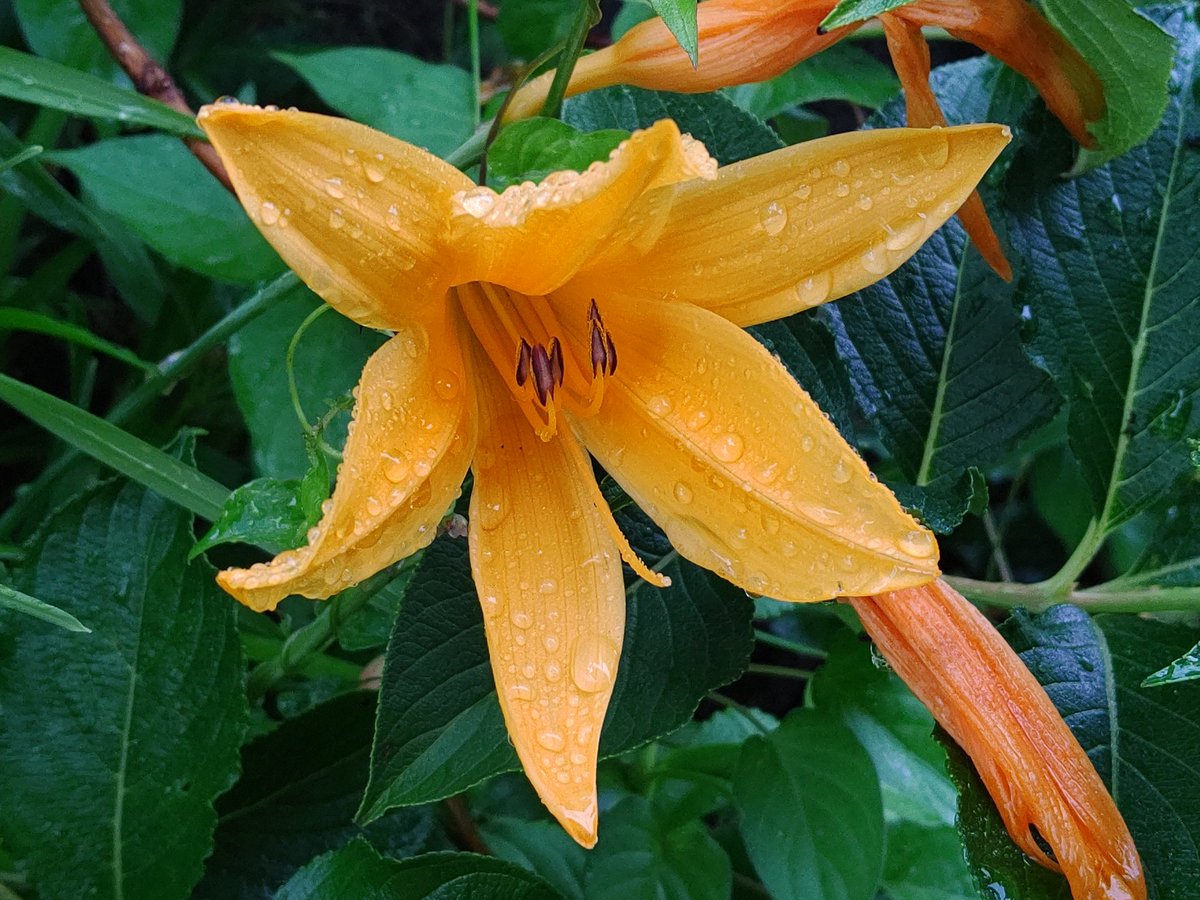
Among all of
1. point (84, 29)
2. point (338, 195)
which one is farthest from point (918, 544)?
point (84, 29)

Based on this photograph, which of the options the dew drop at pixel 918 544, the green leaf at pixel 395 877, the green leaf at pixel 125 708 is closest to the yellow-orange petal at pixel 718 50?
the dew drop at pixel 918 544

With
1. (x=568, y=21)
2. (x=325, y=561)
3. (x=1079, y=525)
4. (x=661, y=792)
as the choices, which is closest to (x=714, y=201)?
(x=325, y=561)

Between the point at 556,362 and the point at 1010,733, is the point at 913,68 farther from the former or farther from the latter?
the point at 1010,733

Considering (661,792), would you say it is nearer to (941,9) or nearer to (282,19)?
(941,9)

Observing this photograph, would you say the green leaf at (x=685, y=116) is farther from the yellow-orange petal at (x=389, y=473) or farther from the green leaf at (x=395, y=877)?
the green leaf at (x=395, y=877)

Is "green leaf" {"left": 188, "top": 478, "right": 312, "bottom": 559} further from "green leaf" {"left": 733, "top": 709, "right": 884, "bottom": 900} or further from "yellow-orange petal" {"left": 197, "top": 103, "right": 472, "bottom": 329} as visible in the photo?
"green leaf" {"left": 733, "top": 709, "right": 884, "bottom": 900}
